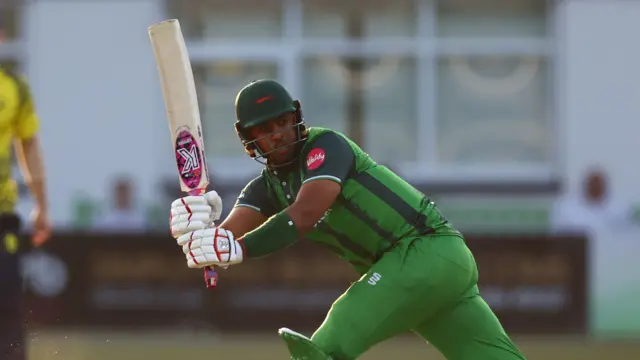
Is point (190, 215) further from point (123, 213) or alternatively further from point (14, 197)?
point (123, 213)

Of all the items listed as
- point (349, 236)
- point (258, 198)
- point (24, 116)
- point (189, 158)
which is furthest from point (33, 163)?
point (349, 236)

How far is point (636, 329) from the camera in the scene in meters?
11.6

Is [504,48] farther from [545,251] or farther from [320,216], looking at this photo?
[320,216]

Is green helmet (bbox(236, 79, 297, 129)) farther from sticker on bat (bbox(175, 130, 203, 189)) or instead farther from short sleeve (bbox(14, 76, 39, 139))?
short sleeve (bbox(14, 76, 39, 139))

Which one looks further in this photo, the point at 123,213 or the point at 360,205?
the point at 123,213

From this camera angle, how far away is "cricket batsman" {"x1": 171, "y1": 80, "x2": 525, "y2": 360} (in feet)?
15.1

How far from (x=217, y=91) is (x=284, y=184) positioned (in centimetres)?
771

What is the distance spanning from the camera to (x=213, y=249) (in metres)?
4.52

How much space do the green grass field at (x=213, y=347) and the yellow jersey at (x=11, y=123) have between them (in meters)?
2.39

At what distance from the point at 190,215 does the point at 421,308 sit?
2.86ft

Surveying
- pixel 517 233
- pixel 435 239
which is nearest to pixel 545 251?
pixel 517 233

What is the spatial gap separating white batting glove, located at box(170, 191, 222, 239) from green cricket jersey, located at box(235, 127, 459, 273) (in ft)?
1.13

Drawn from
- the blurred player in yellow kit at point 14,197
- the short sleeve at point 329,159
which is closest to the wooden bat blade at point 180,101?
the short sleeve at point 329,159

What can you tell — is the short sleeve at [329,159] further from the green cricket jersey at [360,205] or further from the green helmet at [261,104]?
the green helmet at [261,104]
